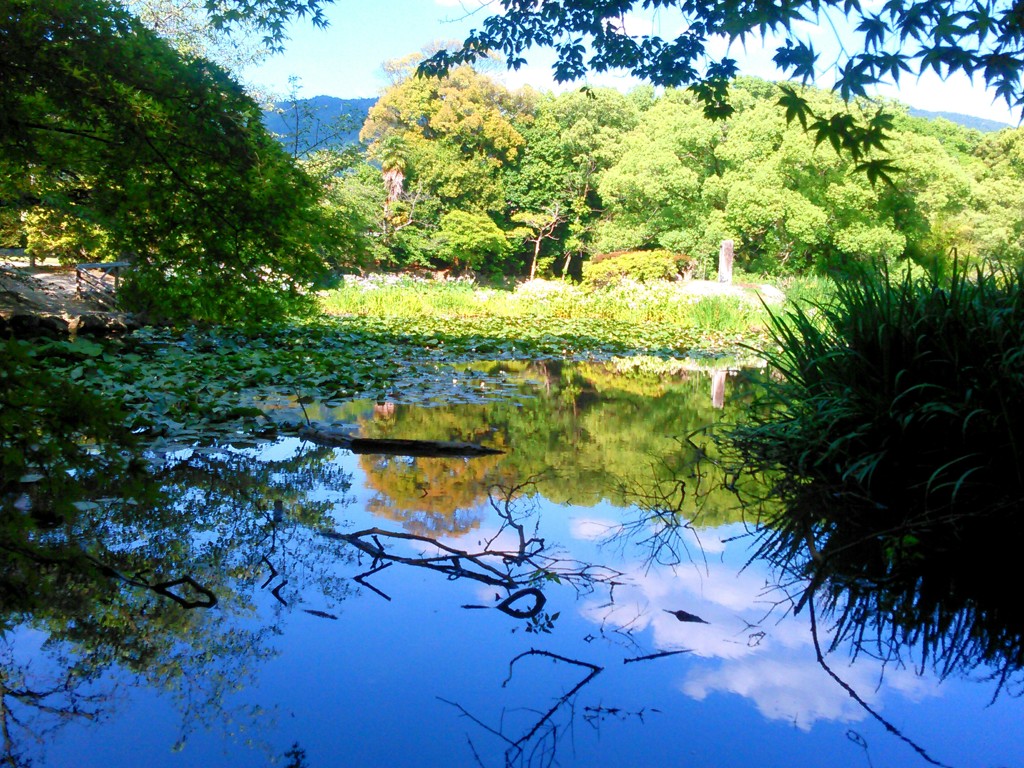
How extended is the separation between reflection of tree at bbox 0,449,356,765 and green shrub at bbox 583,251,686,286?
17.6 m

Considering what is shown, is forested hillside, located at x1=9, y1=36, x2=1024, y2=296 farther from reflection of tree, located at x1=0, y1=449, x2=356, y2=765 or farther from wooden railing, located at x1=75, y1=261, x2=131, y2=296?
reflection of tree, located at x1=0, y1=449, x2=356, y2=765

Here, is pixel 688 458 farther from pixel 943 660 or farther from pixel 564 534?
pixel 943 660

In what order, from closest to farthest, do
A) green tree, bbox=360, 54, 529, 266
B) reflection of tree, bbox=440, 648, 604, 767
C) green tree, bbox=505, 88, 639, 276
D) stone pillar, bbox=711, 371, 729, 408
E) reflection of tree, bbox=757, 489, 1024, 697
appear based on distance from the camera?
1. reflection of tree, bbox=440, 648, 604, 767
2. reflection of tree, bbox=757, 489, 1024, 697
3. stone pillar, bbox=711, 371, 729, 408
4. green tree, bbox=360, 54, 529, 266
5. green tree, bbox=505, 88, 639, 276

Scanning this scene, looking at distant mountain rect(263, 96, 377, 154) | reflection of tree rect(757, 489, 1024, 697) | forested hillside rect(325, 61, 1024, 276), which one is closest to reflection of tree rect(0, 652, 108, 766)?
reflection of tree rect(757, 489, 1024, 697)

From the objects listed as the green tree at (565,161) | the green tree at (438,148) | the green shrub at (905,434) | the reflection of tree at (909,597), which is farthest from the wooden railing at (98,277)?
the green tree at (565,161)

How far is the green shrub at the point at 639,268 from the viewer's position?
21.1m

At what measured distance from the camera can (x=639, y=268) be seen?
21.3m

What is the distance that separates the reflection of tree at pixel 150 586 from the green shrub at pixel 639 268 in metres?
17.6

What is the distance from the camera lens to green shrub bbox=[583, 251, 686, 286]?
21.1 m

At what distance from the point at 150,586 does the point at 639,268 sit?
784 inches

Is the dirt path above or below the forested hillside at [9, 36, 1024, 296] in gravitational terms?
below

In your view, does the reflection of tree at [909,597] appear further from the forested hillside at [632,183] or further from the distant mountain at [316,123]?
the forested hillside at [632,183]

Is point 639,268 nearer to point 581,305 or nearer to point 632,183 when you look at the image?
point 632,183

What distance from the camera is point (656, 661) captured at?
6.55 ft
